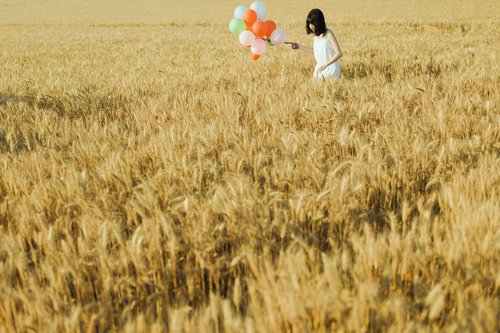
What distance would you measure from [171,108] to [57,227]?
2320 millimetres

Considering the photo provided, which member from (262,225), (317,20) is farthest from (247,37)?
(262,225)

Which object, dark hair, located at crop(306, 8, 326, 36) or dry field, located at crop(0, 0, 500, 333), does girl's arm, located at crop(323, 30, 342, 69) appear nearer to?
dark hair, located at crop(306, 8, 326, 36)

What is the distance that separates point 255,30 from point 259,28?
2.2 inches

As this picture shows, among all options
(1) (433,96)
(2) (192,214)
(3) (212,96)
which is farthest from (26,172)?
(1) (433,96)

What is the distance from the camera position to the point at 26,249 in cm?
147

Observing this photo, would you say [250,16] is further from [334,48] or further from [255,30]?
[334,48]

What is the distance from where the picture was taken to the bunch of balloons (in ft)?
16.2

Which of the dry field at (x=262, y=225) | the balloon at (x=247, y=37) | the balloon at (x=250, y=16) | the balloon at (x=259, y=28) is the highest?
the balloon at (x=250, y=16)

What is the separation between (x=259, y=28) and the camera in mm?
4859

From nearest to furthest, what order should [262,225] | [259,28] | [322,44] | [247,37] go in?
[262,225], [259,28], [247,37], [322,44]

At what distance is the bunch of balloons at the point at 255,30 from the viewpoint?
4.93m

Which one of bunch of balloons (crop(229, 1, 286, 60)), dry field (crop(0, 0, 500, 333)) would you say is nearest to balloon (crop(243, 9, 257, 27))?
bunch of balloons (crop(229, 1, 286, 60))

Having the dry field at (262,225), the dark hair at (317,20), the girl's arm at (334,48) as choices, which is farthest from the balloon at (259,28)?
the dry field at (262,225)

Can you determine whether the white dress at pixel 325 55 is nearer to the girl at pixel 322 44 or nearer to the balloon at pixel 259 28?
the girl at pixel 322 44
